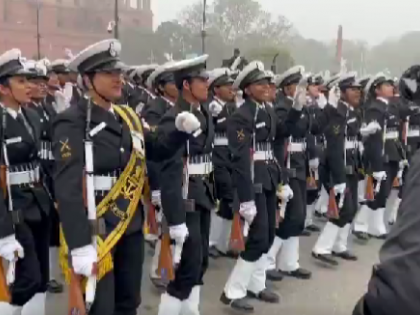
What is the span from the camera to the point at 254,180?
5855mm

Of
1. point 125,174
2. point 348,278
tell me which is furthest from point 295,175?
point 125,174

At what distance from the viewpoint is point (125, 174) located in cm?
404

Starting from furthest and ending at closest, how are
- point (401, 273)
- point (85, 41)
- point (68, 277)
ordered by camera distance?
1. point (85, 41)
2. point (68, 277)
3. point (401, 273)

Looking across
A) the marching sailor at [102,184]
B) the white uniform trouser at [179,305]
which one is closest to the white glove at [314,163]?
the white uniform trouser at [179,305]

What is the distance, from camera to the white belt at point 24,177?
4.73 meters

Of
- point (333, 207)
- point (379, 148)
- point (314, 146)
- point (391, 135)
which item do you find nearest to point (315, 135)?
point (314, 146)

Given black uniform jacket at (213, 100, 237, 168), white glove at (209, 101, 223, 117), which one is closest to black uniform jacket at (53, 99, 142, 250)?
black uniform jacket at (213, 100, 237, 168)

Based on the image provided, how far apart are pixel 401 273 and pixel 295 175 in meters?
5.27

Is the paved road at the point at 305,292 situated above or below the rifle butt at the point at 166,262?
below

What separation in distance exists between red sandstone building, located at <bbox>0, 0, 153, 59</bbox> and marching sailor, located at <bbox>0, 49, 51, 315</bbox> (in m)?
51.2

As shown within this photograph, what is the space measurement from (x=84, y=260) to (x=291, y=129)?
334cm

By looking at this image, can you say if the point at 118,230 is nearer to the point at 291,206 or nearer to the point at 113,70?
the point at 113,70

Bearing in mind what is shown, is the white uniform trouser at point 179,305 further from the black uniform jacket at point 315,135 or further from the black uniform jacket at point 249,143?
the black uniform jacket at point 315,135

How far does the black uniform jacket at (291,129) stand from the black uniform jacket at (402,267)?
4831 mm
